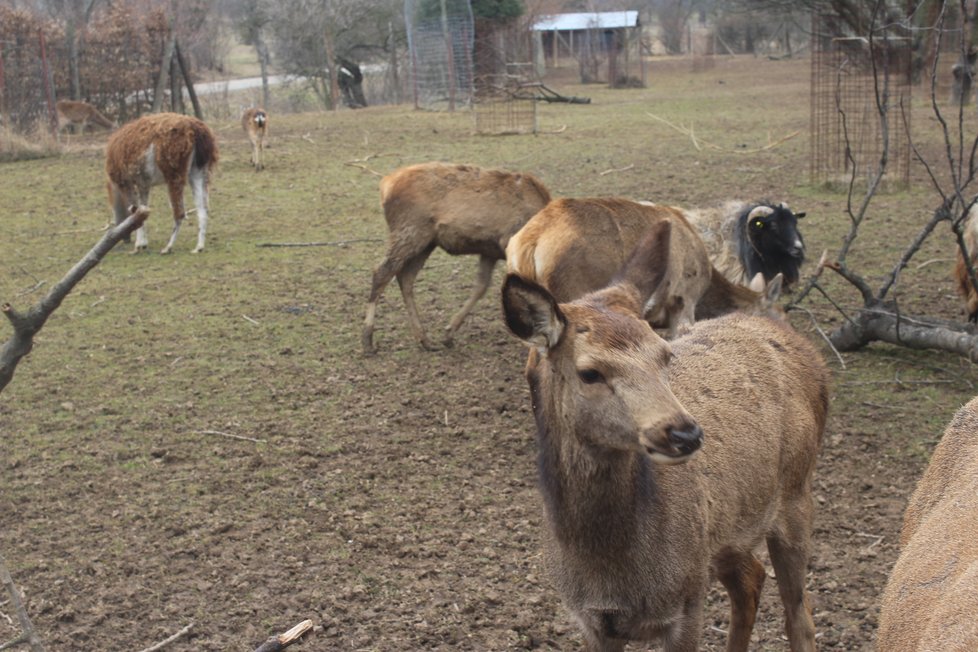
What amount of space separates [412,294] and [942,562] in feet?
20.5

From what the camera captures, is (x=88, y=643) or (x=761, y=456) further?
(x=88, y=643)

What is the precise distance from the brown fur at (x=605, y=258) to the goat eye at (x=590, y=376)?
11.7 feet

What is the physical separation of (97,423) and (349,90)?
33319 mm

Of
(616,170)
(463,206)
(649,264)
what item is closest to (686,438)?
(649,264)

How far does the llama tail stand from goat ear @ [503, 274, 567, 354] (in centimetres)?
991

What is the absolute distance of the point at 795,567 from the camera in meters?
4.02

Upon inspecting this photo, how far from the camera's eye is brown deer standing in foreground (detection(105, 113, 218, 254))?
12273 millimetres

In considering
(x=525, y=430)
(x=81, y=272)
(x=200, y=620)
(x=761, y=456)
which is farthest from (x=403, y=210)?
(x=81, y=272)

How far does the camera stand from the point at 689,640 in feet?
11.1

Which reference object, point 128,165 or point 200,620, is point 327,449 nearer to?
point 200,620

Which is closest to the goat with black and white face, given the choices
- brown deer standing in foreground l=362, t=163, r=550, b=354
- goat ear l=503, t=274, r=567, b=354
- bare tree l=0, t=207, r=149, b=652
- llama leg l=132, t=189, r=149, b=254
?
brown deer standing in foreground l=362, t=163, r=550, b=354

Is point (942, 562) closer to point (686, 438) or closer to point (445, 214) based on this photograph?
point (686, 438)

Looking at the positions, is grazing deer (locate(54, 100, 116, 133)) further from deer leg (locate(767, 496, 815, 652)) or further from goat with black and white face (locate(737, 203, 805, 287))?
deer leg (locate(767, 496, 815, 652))

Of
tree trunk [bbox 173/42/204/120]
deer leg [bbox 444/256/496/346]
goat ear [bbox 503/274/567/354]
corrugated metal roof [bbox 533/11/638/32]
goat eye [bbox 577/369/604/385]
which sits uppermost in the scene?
corrugated metal roof [bbox 533/11/638/32]
